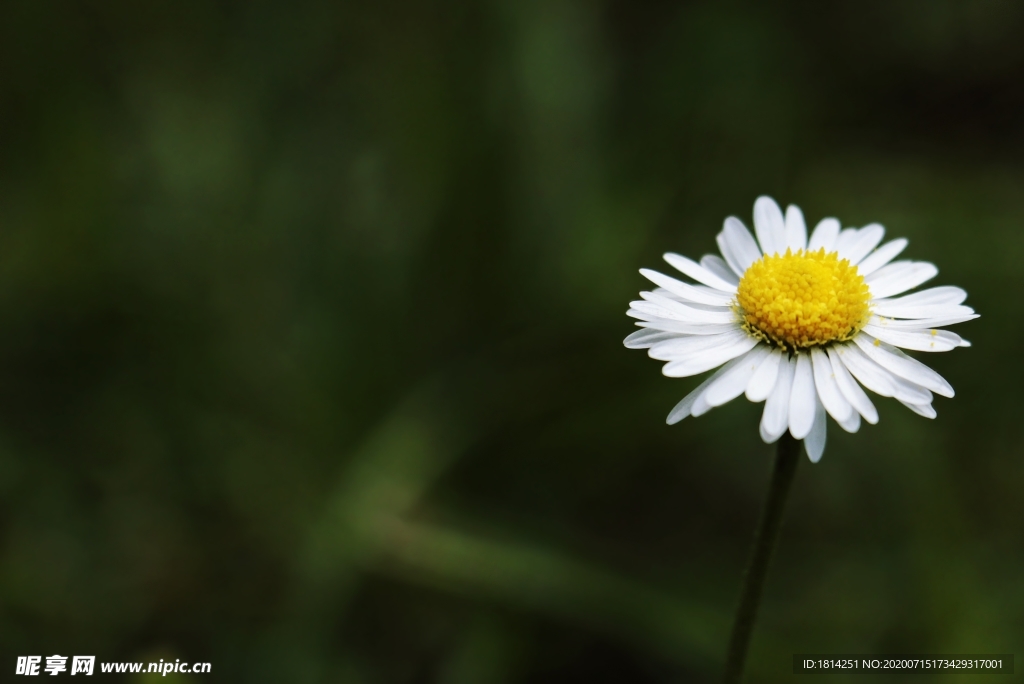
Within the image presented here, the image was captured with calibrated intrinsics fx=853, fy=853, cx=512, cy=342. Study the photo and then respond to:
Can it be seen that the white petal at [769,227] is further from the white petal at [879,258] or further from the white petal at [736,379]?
the white petal at [736,379]

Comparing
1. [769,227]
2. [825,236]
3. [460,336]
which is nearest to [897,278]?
[825,236]

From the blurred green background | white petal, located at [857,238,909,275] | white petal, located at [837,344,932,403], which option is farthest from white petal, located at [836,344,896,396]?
the blurred green background

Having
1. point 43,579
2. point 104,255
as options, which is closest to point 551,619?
point 43,579

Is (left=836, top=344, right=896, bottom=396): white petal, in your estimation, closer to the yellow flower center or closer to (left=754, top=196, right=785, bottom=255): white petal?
the yellow flower center

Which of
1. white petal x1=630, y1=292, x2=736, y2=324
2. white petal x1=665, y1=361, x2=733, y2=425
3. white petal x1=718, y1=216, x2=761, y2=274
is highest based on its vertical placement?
white petal x1=718, y1=216, x2=761, y2=274

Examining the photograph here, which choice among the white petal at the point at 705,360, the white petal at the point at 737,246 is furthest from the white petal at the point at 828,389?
the white petal at the point at 737,246

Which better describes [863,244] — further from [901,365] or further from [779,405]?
[779,405]

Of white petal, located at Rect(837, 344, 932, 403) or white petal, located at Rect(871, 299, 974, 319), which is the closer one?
white petal, located at Rect(837, 344, 932, 403)
